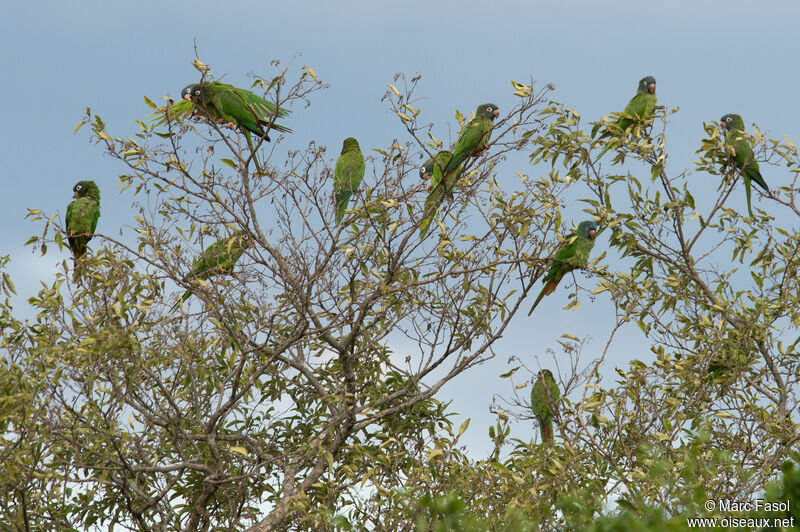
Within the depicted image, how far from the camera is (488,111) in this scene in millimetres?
8375

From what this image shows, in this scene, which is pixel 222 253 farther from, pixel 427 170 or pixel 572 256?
pixel 572 256

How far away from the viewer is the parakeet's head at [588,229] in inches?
312

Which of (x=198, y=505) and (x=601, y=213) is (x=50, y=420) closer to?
(x=198, y=505)

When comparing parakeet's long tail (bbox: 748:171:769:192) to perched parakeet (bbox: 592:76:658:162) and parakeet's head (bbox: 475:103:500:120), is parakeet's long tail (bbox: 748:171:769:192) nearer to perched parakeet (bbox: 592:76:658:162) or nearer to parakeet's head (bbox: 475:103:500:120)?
perched parakeet (bbox: 592:76:658:162)

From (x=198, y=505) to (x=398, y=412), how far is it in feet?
6.48

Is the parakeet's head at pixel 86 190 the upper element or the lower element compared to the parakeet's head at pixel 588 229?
upper

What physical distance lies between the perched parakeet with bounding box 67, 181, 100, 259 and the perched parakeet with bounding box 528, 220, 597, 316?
4.94 metres

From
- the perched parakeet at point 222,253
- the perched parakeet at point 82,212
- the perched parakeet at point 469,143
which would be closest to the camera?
the perched parakeet at point 222,253

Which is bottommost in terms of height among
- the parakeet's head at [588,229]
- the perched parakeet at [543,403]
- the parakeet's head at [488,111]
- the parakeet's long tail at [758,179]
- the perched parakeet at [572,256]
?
the perched parakeet at [543,403]

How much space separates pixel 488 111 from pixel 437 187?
1.42 m

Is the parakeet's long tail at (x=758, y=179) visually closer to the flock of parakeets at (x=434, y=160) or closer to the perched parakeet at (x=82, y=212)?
the flock of parakeets at (x=434, y=160)

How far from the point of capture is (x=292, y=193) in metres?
7.07

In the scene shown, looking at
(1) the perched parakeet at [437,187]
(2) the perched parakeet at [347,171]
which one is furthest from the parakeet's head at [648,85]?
(2) the perched parakeet at [347,171]

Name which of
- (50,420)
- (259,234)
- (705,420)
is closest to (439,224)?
(259,234)
